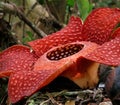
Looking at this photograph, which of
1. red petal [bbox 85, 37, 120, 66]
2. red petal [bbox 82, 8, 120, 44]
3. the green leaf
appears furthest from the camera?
the green leaf

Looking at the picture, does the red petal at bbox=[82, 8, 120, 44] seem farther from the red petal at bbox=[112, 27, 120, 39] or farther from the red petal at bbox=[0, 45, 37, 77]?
the red petal at bbox=[0, 45, 37, 77]

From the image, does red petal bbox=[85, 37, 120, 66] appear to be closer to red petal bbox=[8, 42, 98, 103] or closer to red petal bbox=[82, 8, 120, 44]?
red petal bbox=[8, 42, 98, 103]

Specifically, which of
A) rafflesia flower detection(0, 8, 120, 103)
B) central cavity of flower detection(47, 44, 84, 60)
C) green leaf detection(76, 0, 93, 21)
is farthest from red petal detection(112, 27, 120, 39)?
green leaf detection(76, 0, 93, 21)

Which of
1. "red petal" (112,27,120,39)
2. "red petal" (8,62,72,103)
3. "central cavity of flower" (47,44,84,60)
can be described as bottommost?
"red petal" (8,62,72,103)

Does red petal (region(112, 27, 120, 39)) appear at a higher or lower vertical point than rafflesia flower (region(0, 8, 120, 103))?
higher

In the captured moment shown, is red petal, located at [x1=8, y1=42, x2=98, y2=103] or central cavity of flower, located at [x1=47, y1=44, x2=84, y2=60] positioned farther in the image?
central cavity of flower, located at [x1=47, y1=44, x2=84, y2=60]

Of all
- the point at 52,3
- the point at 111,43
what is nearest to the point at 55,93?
the point at 111,43

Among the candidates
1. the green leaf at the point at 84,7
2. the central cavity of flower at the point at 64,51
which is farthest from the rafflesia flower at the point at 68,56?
the green leaf at the point at 84,7

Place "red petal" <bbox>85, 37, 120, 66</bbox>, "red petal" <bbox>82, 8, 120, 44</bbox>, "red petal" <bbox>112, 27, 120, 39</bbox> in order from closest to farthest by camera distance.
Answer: "red petal" <bbox>85, 37, 120, 66</bbox> < "red petal" <bbox>112, 27, 120, 39</bbox> < "red petal" <bbox>82, 8, 120, 44</bbox>

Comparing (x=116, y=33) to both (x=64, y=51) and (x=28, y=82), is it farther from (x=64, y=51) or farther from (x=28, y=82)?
(x=28, y=82)
